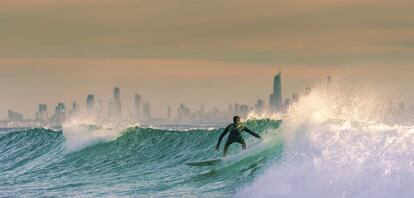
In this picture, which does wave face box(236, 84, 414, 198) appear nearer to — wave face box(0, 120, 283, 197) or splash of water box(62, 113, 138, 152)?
wave face box(0, 120, 283, 197)

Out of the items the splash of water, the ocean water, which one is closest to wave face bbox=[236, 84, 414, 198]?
the ocean water

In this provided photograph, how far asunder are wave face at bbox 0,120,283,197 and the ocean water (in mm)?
51

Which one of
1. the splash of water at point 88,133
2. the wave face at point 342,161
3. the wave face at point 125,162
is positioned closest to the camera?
the wave face at point 342,161

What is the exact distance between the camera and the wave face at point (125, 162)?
910 inches

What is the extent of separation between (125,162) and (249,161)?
9411mm

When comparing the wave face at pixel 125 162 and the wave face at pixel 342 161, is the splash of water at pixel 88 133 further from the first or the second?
the wave face at pixel 342 161

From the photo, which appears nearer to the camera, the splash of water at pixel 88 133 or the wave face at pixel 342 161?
the wave face at pixel 342 161

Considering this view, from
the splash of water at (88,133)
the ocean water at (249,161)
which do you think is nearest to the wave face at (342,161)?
the ocean water at (249,161)

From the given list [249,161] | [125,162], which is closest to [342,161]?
[249,161]

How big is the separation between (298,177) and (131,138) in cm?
2013

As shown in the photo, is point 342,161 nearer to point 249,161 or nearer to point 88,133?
point 249,161

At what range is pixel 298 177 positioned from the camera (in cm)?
1777

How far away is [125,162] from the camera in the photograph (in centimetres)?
3219

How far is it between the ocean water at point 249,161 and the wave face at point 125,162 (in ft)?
0.17
